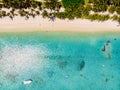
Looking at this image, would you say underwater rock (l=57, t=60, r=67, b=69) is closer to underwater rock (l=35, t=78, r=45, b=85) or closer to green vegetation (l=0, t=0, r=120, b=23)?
underwater rock (l=35, t=78, r=45, b=85)

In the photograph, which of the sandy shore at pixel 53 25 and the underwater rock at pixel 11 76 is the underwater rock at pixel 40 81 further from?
the sandy shore at pixel 53 25

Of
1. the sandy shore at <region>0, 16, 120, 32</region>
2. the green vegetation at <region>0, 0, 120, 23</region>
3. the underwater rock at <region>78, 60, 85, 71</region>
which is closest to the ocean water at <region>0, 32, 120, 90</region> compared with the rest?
the underwater rock at <region>78, 60, 85, 71</region>


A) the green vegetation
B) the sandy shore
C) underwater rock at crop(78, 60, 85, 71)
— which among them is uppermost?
the green vegetation

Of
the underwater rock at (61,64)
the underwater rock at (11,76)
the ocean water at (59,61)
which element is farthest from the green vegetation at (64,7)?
the underwater rock at (11,76)

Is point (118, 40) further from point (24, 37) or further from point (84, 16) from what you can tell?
point (24, 37)

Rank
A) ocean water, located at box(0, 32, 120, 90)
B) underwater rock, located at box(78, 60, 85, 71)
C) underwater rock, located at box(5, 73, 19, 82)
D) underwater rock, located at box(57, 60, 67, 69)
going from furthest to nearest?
underwater rock, located at box(78, 60, 85, 71), underwater rock, located at box(57, 60, 67, 69), ocean water, located at box(0, 32, 120, 90), underwater rock, located at box(5, 73, 19, 82)

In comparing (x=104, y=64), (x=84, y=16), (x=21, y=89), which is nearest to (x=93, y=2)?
(x=84, y=16)

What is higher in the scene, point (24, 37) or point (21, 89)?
point (24, 37)
